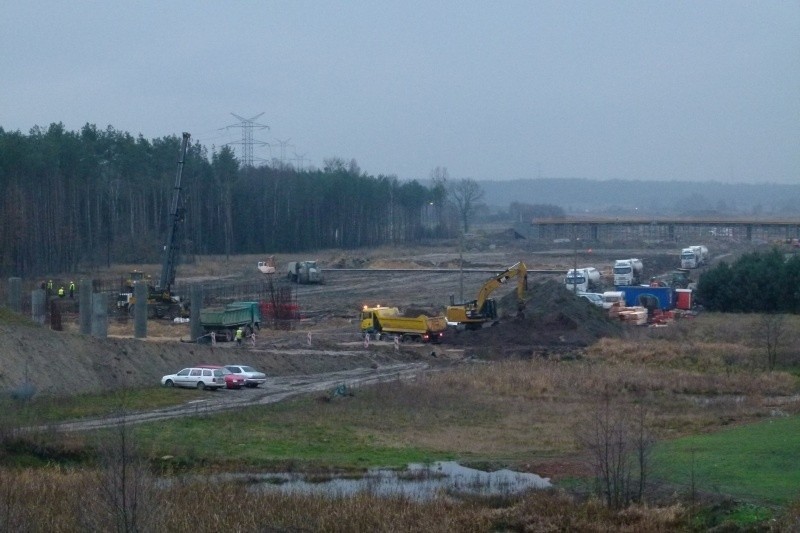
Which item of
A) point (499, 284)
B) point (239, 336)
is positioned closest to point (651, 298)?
point (499, 284)

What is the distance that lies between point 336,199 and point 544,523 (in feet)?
421

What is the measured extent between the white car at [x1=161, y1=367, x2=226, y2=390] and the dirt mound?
1624 centimetres

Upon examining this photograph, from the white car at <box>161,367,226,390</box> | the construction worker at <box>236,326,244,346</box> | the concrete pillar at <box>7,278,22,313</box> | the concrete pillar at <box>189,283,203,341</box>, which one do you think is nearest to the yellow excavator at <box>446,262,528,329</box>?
the construction worker at <box>236,326,244,346</box>

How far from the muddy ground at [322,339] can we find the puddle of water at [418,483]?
15.6 meters

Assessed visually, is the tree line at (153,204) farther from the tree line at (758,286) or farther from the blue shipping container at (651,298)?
the tree line at (758,286)

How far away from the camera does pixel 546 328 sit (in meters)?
56.9

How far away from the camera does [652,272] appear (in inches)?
3976

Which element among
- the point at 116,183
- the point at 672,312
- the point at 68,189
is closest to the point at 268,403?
the point at 672,312

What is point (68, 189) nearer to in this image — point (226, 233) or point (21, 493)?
point (226, 233)

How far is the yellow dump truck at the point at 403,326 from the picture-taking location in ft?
182

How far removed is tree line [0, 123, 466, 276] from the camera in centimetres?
8850

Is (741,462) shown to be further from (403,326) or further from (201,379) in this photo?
(403,326)

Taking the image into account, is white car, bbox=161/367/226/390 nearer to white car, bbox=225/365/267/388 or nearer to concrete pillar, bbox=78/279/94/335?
white car, bbox=225/365/267/388

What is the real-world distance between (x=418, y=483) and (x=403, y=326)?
32.4 meters
